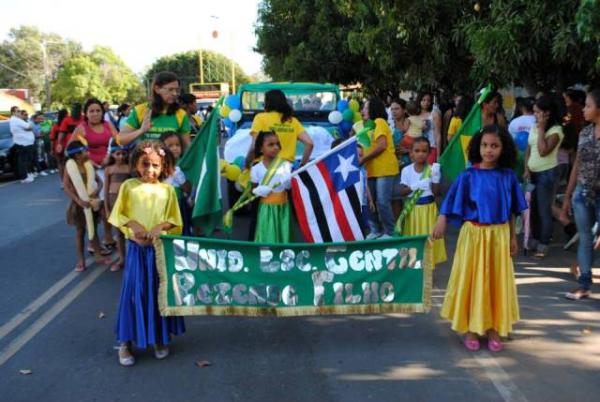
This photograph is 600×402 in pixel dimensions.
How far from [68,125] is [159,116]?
6.39 metres

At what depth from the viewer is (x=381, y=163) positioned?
24.2ft

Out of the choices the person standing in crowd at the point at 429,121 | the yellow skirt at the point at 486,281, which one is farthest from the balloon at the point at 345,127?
the yellow skirt at the point at 486,281

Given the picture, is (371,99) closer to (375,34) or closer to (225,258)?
(225,258)

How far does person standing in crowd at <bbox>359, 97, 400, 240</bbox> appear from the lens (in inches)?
282

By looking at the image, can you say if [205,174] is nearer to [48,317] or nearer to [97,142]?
[48,317]

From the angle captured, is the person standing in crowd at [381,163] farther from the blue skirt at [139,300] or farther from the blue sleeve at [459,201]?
the blue skirt at [139,300]

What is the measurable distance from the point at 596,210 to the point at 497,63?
2.25 meters

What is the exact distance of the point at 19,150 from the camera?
1628 cm

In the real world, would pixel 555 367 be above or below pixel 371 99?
below

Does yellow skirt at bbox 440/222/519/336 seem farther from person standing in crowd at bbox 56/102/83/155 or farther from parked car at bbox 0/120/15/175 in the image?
parked car at bbox 0/120/15/175

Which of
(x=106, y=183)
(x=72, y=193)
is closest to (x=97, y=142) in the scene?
(x=72, y=193)

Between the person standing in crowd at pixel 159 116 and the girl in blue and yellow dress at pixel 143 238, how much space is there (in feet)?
4.12

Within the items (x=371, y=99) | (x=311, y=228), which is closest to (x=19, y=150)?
(x=371, y=99)

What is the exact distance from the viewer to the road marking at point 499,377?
154 inches
